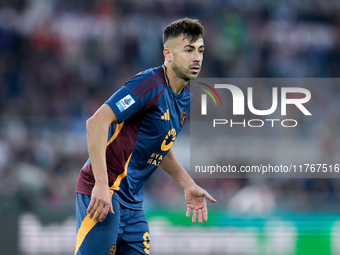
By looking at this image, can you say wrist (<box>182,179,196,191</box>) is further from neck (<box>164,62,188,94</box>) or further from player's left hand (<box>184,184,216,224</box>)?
neck (<box>164,62,188,94</box>)

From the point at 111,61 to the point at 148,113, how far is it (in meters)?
9.05

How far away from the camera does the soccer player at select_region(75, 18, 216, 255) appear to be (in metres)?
3.89

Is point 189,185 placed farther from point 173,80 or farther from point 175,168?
point 173,80

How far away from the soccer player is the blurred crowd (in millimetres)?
5066

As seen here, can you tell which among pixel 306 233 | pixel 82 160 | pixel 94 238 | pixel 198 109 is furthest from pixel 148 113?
pixel 198 109

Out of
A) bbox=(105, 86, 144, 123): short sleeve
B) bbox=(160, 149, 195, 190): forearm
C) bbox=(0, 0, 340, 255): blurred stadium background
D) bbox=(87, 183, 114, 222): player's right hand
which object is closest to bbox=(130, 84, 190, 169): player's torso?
bbox=(105, 86, 144, 123): short sleeve

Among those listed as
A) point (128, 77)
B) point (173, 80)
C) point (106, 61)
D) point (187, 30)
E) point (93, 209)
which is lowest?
point (93, 209)

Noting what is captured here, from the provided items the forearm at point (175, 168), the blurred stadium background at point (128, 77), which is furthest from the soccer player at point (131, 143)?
the blurred stadium background at point (128, 77)

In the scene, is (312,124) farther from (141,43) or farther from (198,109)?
(141,43)

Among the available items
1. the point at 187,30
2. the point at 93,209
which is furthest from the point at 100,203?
the point at 187,30

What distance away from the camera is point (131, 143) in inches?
167

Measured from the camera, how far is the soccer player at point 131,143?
3.89 metres

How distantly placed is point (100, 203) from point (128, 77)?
9.01 metres

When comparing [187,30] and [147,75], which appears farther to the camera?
[187,30]
